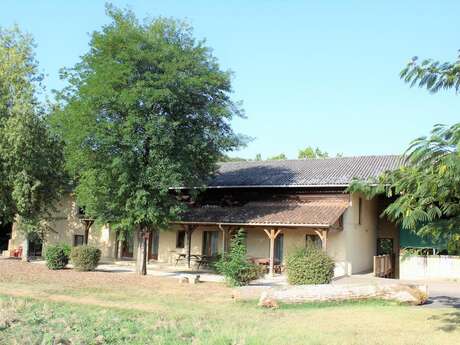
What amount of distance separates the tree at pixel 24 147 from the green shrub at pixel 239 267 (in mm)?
13884

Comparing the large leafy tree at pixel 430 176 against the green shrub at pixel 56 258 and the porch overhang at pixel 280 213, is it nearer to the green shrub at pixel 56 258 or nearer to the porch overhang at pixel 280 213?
the porch overhang at pixel 280 213

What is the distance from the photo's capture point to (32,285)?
17.0m

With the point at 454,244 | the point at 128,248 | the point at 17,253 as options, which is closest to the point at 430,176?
the point at 454,244

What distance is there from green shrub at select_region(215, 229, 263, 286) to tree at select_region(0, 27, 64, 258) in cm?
1388

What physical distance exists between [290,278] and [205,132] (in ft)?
25.1

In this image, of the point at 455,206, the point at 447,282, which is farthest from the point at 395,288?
the point at 447,282

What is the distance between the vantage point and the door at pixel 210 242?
88.9ft

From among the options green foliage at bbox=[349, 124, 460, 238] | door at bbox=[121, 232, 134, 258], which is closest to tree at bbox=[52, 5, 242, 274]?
door at bbox=[121, 232, 134, 258]

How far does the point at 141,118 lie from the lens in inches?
771

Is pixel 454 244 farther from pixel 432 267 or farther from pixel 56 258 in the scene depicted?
pixel 56 258

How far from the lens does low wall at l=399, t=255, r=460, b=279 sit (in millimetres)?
22703

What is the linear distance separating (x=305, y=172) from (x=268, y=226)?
4862mm

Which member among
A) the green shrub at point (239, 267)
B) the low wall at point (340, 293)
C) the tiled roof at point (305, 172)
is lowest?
the low wall at point (340, 293)

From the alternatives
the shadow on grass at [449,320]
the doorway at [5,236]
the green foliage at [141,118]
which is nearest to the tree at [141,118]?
the green foliage at [141,118]
